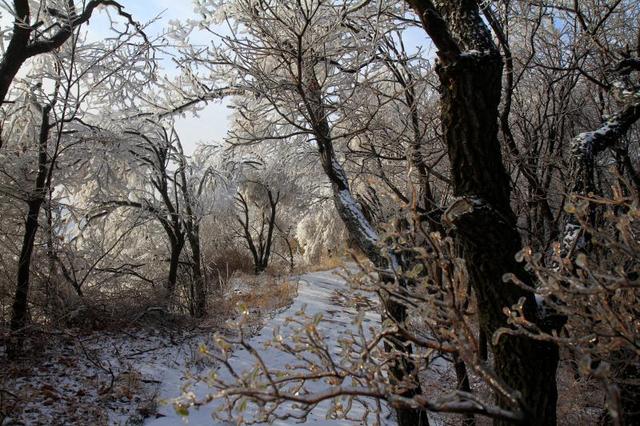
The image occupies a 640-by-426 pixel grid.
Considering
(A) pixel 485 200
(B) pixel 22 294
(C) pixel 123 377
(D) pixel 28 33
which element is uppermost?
(D) pixel 28 33

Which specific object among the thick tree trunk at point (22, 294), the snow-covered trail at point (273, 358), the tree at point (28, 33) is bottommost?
the snow-covered trail at point (273, 358)

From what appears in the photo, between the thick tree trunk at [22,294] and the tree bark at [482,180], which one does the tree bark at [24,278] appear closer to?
the thick tree trunk at [22,294]

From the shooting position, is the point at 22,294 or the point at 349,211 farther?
the point at 22,294

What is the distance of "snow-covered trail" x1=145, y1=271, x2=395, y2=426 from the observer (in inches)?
199

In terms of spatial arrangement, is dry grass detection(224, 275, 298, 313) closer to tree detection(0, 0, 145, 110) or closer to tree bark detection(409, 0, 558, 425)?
tree detection(0, 0, 145, 110)

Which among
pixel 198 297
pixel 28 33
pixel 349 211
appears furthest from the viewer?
pixel 198 297

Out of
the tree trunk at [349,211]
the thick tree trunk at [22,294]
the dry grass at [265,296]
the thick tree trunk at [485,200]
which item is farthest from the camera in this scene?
the dry grass at [265,296]

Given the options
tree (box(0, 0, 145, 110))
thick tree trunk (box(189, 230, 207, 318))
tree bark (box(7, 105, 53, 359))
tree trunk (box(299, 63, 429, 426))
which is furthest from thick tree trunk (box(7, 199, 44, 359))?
thick tree trunk (box(189, 230, 207, 318))

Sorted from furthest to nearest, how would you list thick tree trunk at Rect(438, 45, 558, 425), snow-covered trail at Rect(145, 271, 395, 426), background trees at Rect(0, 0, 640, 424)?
snow-covered trail at Rect(145, 271, 395, 426) → thick tree trunk at Rect(438, 45, 558, 425) → background trees at Rect(0, 0, 640, 424)

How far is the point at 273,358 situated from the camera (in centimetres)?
741

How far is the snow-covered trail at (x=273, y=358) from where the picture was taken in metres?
5.04

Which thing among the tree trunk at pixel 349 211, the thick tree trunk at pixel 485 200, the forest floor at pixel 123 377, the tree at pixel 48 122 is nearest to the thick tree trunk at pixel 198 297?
the forest floor at pixel 123 377

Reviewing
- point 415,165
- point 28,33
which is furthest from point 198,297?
point 415,165

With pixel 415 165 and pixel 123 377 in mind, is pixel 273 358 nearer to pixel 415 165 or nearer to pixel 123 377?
pixel 123 377
